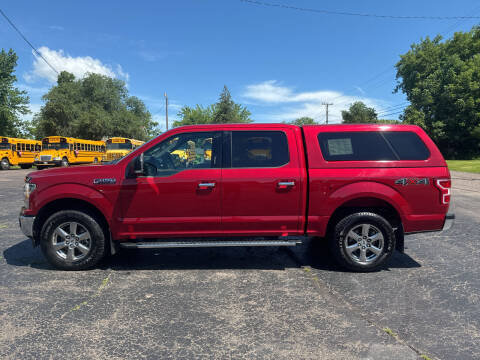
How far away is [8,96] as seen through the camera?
3425 centimetres

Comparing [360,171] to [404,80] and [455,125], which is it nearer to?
[455,125]

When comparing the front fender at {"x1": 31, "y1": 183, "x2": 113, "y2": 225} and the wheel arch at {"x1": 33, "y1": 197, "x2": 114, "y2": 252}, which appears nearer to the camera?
the front fender at {"x1": 31, "y1": 183, "x2": 113, "y2": 225}

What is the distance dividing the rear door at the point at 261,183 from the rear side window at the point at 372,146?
483mm

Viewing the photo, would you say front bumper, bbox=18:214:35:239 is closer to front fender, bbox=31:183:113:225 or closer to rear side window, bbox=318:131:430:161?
front fender, bbox=31:183:113:225

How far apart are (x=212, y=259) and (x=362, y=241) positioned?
7.00ft

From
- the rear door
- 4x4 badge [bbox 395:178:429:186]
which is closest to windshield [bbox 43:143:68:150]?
the rear door

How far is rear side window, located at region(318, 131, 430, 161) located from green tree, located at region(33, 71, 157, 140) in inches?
1839

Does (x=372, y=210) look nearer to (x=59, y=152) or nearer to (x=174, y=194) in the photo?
(x=174, y=194)

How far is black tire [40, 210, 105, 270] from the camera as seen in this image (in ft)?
13.2

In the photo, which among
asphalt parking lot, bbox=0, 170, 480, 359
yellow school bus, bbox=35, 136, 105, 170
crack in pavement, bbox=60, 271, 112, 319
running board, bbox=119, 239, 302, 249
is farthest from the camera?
yellow school bus, bbox=35, 136, 105, 170

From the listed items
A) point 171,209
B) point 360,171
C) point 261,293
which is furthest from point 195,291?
point 360,171

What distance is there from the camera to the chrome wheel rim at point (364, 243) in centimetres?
408

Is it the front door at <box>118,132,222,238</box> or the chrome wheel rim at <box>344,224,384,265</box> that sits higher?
the front door at <box>118,132,222,238</box>

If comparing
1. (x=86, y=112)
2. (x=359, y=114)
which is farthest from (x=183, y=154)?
(x=359, y=114)
